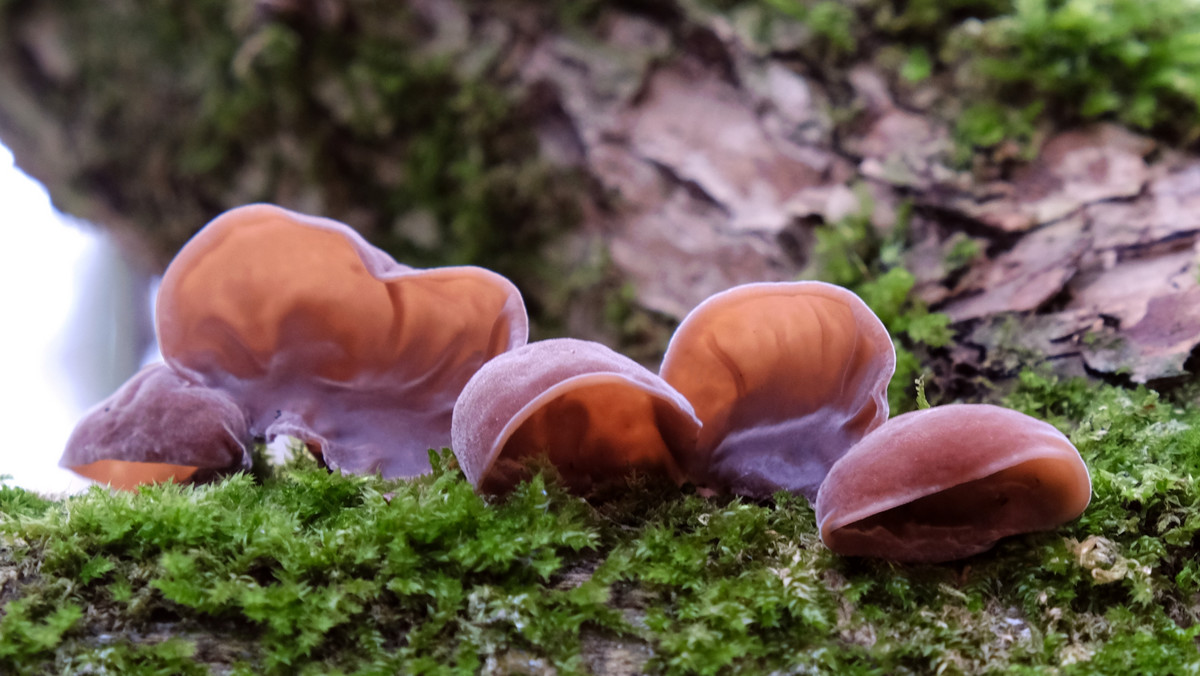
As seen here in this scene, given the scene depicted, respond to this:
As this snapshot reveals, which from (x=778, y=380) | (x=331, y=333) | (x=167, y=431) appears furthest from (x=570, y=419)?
(x=167, y=431)

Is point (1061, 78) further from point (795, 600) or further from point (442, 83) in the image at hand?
point (442, 83)

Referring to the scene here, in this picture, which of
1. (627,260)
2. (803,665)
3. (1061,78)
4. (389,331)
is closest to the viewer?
(803,665)

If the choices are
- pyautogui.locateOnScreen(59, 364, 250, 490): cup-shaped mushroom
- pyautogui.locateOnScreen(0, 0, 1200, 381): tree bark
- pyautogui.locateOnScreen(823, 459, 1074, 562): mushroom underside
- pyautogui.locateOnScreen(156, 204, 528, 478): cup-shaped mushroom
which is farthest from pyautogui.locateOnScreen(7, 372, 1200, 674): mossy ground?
pyautogui.locateOnScreen(0, 0, 1200, 381): tree bark

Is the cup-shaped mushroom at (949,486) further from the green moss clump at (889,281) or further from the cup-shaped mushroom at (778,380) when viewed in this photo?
the green moss clump at (889,281)

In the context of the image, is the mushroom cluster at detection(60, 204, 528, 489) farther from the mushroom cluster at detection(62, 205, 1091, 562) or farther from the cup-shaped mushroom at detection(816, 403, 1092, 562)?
the cup-shaped mushroom at detection(816, 403, 1092, 562)

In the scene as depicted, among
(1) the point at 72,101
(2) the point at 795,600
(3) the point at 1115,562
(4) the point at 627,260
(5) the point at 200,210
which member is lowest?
(3) the point at 1115,562

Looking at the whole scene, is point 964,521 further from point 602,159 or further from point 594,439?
point 602,159

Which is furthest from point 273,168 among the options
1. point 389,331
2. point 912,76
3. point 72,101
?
point 912,76
